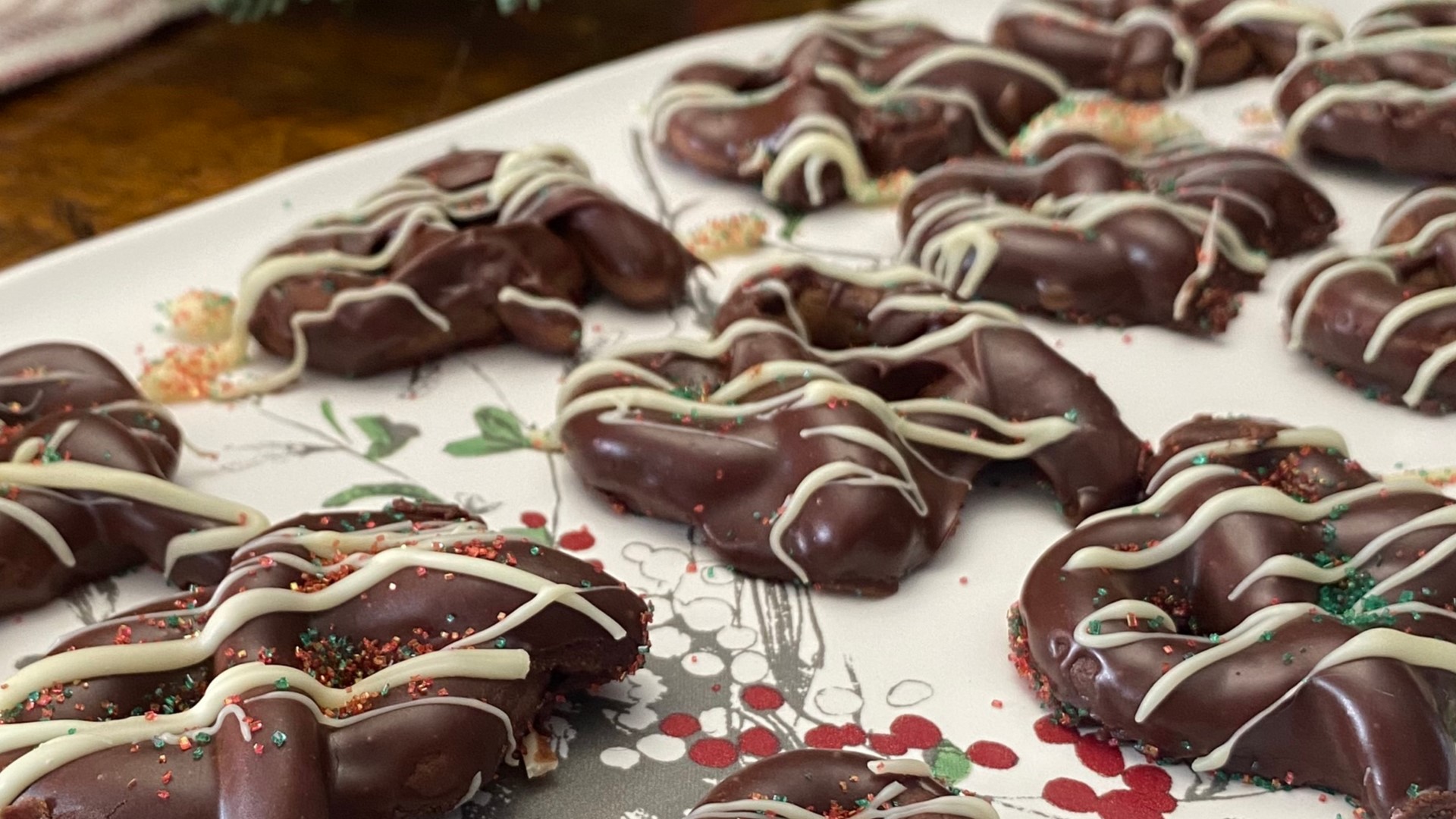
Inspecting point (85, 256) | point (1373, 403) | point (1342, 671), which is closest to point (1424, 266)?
point (1373, 403)

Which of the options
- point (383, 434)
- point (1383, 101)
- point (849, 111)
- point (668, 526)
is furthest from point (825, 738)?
point (1383, 101)

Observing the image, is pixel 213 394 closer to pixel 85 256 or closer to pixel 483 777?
pixel 85 256

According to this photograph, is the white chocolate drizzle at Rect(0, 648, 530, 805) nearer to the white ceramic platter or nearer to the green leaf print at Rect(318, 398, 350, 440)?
the white ceramic platter

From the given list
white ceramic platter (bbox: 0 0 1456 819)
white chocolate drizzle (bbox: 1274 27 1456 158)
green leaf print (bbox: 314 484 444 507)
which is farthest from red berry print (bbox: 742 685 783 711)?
white chocolate drizzle (bbox: 1274 27 1456 158)

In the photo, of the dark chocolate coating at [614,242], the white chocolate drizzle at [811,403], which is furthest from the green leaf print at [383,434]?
the dark chocolate coating at [614,242]

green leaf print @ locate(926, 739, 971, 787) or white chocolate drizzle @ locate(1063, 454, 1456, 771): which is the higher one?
white chocolate drizzle @ locate(1063, 454, 1456, 771)

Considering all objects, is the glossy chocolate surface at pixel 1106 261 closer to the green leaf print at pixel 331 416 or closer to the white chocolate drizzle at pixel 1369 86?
the white chocolate drizzle at pixel 1369 86
